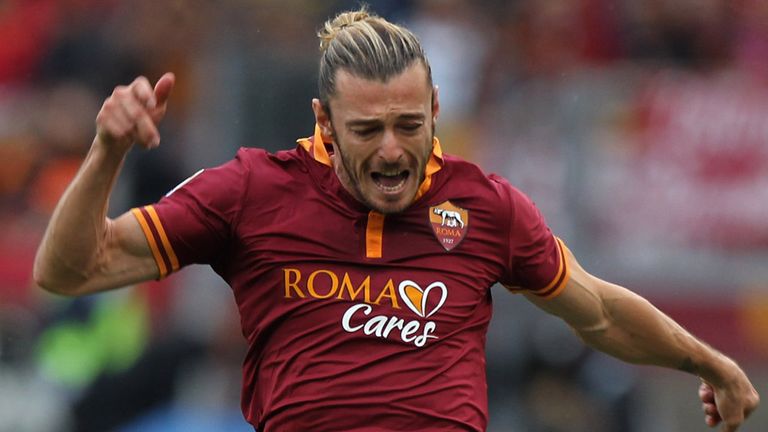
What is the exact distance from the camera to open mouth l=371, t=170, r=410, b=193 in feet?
16.5

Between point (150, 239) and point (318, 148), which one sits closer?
point (150, 239)

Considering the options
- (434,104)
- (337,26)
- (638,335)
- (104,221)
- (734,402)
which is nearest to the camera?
(104,221)

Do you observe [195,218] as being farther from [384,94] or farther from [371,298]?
[384,94]

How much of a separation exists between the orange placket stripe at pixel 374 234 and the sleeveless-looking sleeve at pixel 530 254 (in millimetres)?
450

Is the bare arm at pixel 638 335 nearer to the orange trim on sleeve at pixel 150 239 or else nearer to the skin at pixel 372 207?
the skin at pixel 372 207

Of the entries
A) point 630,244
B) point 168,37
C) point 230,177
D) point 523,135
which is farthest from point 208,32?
point 230,177

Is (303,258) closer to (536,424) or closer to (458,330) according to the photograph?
(458,330)

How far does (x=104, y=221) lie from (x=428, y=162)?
3.72 feet

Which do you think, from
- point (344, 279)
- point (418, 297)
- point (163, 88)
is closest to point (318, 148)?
point (344, 279)

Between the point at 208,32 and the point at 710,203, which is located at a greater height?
the point at 208,32

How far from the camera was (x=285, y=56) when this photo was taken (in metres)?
10.1

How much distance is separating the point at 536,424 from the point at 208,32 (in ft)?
11.0

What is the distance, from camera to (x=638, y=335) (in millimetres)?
5562

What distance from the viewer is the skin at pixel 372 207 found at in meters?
4.61
